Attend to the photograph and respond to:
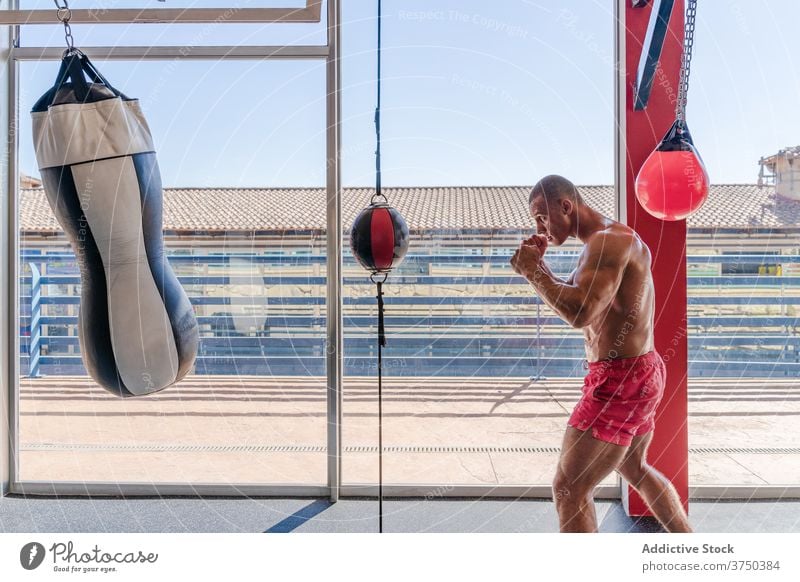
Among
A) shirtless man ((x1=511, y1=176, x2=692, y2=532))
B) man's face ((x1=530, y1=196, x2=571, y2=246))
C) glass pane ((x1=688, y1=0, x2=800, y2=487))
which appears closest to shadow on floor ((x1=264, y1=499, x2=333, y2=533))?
shirtless man ((x1=511, y1=176, x2=692, y2=532))

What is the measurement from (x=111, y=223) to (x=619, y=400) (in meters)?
1.61

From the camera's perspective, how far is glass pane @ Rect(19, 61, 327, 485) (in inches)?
100

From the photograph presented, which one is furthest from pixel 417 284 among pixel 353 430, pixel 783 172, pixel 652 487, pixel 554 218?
pixel 783 172

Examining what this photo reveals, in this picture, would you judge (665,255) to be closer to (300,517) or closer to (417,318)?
(417,318)

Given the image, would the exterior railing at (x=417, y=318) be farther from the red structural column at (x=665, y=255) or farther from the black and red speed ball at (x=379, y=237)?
the black and red speed ball at (x=379, y=237)

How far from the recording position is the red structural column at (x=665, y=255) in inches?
90.0

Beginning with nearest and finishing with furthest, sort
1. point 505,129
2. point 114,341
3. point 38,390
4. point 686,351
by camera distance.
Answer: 1. point 114,341
2. point 686,351
3. point 505,129
4. point 38,390

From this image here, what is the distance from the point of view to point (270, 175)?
100 inches

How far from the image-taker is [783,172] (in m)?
2.62

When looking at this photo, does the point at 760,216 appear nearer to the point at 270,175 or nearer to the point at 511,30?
the point at 511,30

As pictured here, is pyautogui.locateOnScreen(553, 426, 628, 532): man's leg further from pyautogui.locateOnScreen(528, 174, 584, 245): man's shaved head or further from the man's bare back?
pyautogui.locateOnScreen(528, 174, 584, 245): man's shaved head

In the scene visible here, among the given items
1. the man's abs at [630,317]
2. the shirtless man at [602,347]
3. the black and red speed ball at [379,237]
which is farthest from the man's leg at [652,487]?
the black and red speed ball at [379,237]

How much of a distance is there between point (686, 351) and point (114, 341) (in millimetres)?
2153
